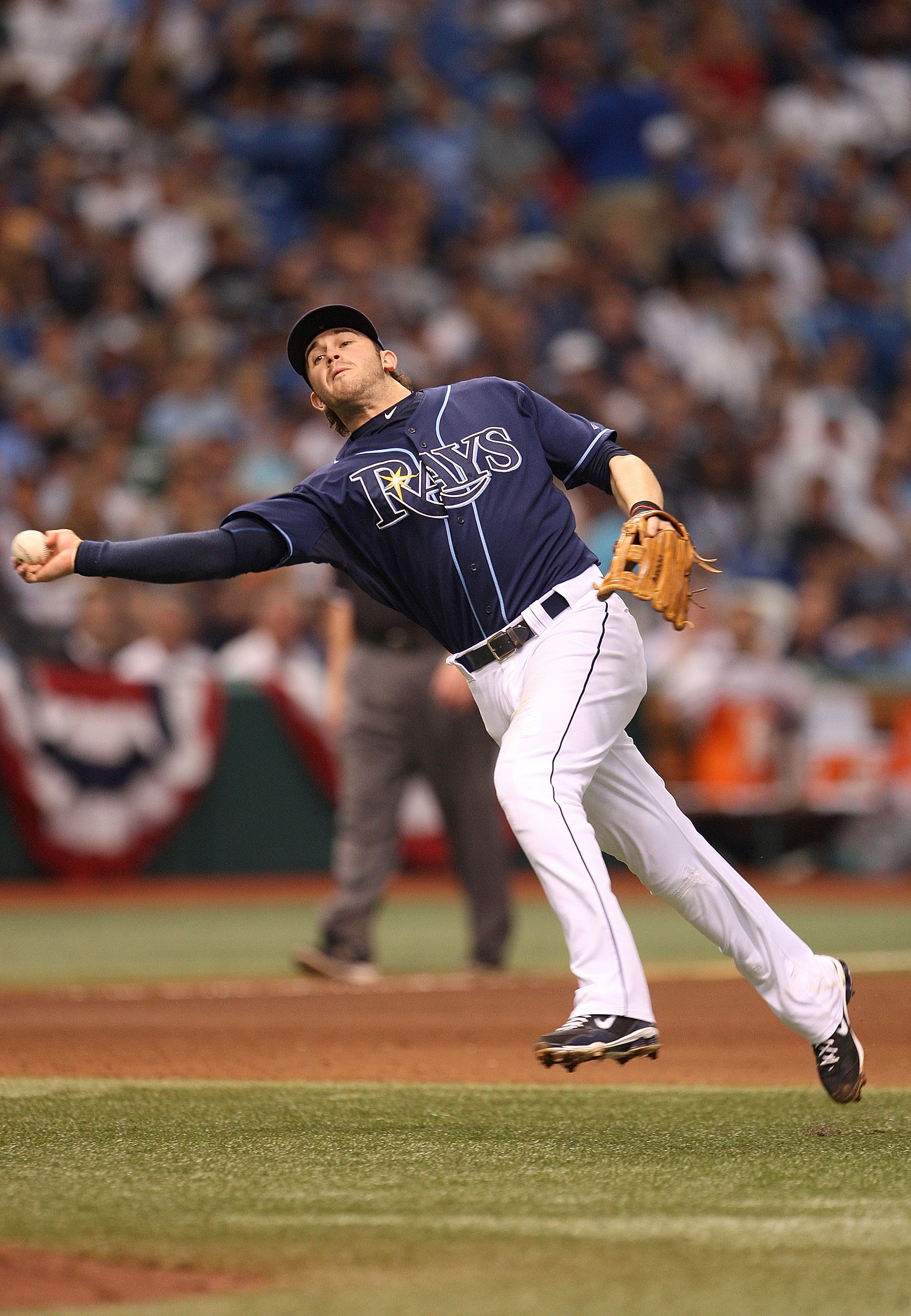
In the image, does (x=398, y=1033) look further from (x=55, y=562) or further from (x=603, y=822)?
(x=55, y=562)

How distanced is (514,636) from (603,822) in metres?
0.51

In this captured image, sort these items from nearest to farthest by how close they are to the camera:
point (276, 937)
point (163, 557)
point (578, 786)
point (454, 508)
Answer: point (578, 786), point (163, 557), point (454, 508), point (276, 937)

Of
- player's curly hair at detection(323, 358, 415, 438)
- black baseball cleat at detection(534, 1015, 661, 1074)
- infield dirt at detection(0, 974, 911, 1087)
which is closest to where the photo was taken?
black baseball cleat at detection(534, 1015, 661, 1074)

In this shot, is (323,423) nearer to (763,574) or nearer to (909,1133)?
(763,574)

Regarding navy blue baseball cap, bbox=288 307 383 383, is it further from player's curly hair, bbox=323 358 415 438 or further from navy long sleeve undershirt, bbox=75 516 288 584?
navy long sleeve undershirt, bbox=75 516 288 584

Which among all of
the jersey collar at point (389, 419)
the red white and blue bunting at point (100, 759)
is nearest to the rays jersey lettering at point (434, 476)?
the jersey collar at point (389, 419)

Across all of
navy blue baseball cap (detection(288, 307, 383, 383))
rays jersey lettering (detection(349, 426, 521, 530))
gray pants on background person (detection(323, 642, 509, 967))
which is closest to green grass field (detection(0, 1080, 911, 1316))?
rays jersey lettering (detection(349, 426, 521, 530))

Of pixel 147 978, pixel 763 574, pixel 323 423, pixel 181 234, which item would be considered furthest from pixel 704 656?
pixel 147 978

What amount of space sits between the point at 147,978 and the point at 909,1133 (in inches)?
173

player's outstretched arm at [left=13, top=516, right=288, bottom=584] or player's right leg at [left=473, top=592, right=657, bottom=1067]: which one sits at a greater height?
player's outstretched arm at [left=13, top=516, right=288, bottom=584]

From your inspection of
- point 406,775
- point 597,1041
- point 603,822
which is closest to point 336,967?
point 406,775

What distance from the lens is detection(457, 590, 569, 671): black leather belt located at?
4.62 meters

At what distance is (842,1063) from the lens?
15.5 ft

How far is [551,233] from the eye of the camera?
1703 cm
